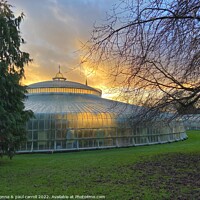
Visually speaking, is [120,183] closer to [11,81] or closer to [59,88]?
[11,81]

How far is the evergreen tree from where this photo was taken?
10305 mm

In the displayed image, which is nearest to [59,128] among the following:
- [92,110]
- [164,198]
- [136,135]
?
[92,110]

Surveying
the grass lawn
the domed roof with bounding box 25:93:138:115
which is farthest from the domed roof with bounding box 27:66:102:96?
the grass lawn

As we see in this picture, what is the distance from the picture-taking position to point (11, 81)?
10750 mm

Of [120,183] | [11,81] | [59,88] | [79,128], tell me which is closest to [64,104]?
[79,128]

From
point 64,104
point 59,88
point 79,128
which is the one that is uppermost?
point 59,88

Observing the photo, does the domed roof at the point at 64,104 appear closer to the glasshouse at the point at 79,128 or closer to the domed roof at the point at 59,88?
the glasshouse at the point at 79,128

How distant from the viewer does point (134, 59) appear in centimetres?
431

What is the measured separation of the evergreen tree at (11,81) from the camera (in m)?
10.3

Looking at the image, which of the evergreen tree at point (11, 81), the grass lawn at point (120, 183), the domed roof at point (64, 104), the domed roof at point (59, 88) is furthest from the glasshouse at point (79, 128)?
the grass lawn at point (120, 183)

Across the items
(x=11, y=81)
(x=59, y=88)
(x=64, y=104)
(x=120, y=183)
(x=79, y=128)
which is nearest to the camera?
(x=120, y=183)

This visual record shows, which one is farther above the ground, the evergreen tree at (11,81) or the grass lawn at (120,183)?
the evergreen tree at (11,81)

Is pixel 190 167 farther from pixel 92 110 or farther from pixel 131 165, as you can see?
pixel 92 110

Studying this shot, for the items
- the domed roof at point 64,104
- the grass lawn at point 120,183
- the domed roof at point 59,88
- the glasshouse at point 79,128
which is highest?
the domed roof at point 59,88
